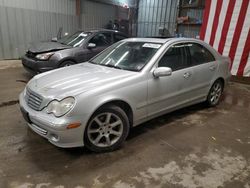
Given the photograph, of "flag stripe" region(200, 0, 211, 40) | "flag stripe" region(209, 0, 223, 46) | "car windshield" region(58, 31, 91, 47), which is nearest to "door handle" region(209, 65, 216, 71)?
"flag stripe" region(209, 0, 223, 46)

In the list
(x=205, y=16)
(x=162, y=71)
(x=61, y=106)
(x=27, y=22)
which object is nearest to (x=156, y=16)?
(x=205, y=16)

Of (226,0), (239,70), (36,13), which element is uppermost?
(226,0)

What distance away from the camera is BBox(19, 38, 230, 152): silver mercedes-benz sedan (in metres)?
2.35

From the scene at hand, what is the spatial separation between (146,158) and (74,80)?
126 cm

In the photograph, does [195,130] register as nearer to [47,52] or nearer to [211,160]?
[211,160]

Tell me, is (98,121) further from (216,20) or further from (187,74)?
(216,20)

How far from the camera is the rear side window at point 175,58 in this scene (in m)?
3.13

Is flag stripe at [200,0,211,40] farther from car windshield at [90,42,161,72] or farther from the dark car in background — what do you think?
car windshield at [90,42,161,72]

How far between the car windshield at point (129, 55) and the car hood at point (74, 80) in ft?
0.53

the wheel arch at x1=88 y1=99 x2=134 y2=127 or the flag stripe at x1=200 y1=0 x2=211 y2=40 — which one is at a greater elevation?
the flag stripe at x1=200 y1=0 x2=211 y2=40

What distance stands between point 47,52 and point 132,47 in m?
2.71

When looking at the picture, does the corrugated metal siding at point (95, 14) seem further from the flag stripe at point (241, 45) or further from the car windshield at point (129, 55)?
the car windshield at point (129, 55)

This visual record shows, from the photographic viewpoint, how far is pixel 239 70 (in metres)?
6.30

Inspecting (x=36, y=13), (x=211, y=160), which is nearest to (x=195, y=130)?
(x=211, y=160)
